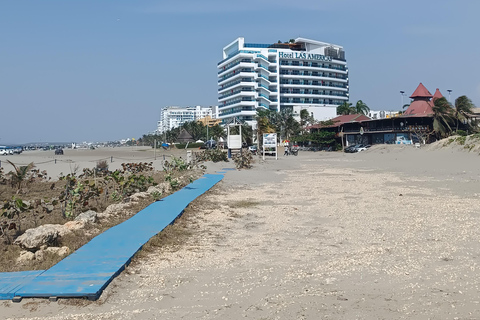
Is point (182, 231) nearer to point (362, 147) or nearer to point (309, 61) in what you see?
point (362, 147)

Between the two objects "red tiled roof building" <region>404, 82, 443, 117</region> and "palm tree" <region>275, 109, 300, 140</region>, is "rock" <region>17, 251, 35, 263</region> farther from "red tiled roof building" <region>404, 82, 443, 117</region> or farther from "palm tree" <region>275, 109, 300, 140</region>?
"palm tree" <region>275, 109, 300, 140</region>

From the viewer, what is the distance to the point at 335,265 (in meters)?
6.88

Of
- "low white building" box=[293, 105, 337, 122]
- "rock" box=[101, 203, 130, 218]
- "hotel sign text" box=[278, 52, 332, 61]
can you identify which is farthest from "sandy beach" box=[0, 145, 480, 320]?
"hotel sign text" box=[278, 52, 332, 61]

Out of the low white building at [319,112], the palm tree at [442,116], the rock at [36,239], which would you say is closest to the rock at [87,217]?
the rock at [36,239]

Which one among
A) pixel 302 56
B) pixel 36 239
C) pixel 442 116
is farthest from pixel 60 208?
pixel 302 56

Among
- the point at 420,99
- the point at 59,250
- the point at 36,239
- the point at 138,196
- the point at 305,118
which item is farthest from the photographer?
the point at 305,118

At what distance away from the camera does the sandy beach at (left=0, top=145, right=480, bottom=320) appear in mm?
5141

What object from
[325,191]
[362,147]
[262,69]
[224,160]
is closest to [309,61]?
[262,69]

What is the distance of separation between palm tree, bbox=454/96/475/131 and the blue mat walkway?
51.0 meters

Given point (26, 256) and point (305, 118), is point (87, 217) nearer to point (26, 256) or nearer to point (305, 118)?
point (26, 256)

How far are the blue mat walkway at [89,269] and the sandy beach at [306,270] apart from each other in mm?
134

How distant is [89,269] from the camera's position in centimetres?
633

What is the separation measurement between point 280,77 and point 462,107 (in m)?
65.5

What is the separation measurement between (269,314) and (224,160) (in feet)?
103
